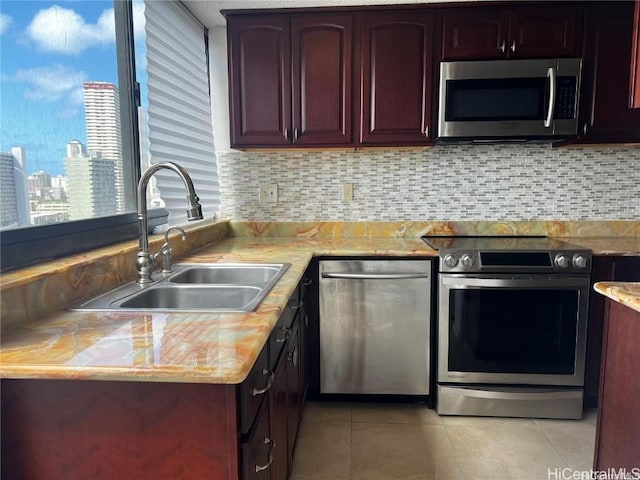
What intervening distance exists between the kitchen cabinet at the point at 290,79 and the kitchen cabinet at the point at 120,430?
1812mm

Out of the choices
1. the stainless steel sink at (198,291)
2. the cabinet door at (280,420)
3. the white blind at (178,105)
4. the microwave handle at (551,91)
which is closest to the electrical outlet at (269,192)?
the white blind at (178,105)

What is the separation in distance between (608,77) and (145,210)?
242 cm

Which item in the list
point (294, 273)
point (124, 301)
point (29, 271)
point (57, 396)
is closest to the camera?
point (57, 396)

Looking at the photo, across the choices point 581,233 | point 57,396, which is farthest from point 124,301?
point 581,233

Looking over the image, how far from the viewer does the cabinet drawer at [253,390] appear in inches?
38.1

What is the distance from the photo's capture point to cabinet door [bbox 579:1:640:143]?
7.59 ft

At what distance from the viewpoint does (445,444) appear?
2.03m

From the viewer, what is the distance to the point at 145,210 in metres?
1.53

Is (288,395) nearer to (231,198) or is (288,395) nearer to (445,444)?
(445,444)

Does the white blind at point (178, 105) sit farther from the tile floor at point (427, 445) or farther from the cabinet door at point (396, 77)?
the tile floor at point (427, 445)

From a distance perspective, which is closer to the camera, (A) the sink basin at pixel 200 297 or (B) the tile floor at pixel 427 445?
(A) the sink basin at pixel 200 297

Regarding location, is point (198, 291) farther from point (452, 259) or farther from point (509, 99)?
point (509, 99)

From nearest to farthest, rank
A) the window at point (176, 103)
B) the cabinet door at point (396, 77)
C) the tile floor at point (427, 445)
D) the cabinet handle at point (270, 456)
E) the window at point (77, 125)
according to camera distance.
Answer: the cabinet handle at point (270, 456) < the window at point (77, 125) < the tile floor at point (427, 445) < the window at point (176, 103) < the cabinet door at point (396, 77)

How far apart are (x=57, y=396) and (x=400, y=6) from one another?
7.78 ft
